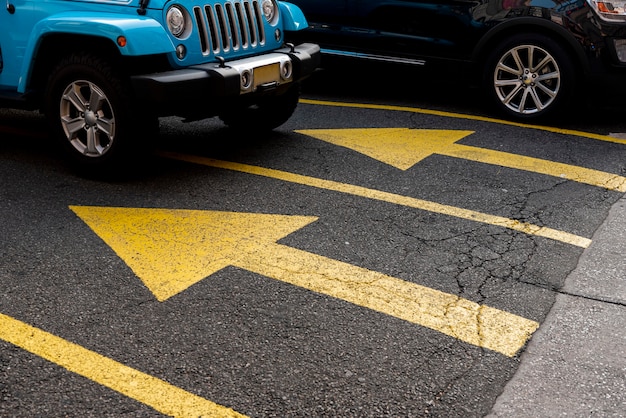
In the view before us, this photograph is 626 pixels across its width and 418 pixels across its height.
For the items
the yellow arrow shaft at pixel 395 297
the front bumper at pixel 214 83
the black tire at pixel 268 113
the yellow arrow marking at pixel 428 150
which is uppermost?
the front bumper at pixel 214 83

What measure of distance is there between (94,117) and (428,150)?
8.41 ft

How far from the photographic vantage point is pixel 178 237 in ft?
14.7

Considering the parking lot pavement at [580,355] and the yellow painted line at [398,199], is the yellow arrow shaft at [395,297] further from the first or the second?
the yellow painted line at [398,199]

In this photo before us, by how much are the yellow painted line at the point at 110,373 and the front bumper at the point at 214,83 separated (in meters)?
1.87

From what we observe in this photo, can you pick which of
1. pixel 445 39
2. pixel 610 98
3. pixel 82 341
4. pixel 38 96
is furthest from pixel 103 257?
pixel 610 98

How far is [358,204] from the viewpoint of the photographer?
16.4 feet

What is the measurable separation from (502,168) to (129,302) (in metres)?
3.16

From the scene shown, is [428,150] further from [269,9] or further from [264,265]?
[264,265]

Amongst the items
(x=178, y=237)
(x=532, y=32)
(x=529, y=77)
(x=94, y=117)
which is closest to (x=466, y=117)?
(x=529, y=77)

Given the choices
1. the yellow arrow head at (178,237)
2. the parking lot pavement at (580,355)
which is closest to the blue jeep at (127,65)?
the yellow arrow head at (178,237)

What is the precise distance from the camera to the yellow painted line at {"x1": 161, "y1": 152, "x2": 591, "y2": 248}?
4.58 metres

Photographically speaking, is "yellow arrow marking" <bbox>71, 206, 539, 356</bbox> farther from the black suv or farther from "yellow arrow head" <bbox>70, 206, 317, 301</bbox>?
the black suv

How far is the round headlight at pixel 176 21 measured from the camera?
16.5 ft

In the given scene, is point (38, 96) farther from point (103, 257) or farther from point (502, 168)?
point (502, 168)
